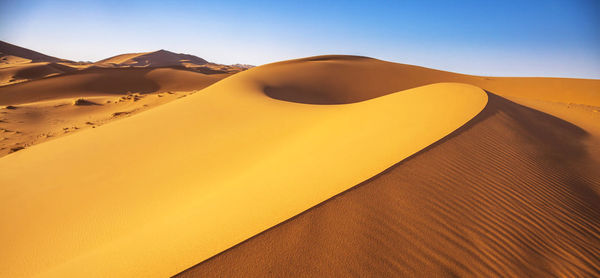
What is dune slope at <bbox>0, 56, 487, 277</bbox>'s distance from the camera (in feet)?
8.77

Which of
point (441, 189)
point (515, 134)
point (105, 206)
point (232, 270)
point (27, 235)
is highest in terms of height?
point (515, 134)

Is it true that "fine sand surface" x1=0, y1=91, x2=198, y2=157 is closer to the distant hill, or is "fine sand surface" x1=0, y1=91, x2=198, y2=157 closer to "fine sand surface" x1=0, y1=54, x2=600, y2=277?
"fine sand surface" x1=0, y1=54, x2=600, y2=277

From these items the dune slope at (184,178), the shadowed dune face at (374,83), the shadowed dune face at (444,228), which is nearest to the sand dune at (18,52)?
the shadowed dune face at (374,83)

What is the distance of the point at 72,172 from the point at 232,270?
18.9 ft

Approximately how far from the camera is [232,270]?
2.01 meters

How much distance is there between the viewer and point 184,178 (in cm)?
493

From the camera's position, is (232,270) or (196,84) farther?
(196,84)

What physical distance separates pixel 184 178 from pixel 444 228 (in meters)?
4.38

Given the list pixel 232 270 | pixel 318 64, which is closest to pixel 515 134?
pixel 232 270

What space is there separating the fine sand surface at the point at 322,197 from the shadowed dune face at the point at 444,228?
13 mm

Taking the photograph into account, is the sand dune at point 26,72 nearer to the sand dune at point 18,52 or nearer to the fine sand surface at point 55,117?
the fine sand surface at point 55,117

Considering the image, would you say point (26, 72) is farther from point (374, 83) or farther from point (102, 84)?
point (374, 83)

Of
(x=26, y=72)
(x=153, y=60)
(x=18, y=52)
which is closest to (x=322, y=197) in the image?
(x=26, y=72)

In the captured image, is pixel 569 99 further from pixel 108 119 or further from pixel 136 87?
pixel 136 87
